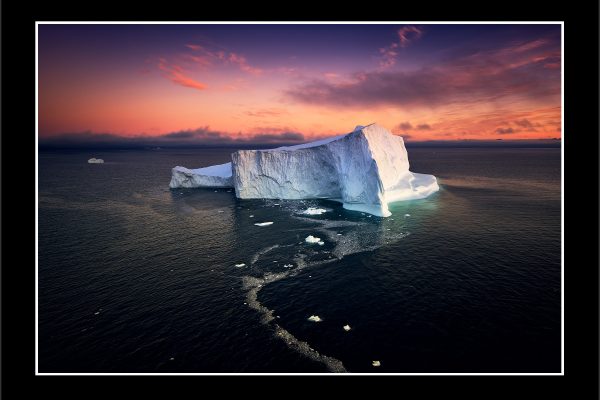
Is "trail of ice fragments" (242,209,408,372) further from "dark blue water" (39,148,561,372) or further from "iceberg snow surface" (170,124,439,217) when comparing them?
"iceberg snow surface" (170,124,439,217)

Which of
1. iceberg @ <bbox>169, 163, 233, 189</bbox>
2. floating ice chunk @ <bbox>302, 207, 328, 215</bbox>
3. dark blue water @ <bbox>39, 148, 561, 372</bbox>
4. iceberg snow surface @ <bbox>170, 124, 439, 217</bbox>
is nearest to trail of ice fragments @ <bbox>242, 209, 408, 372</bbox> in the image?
dark blue water @ <bbox>39, 148, 561, 372</bbox>

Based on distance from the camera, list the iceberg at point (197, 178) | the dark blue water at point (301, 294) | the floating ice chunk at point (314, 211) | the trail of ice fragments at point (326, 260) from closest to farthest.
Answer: the dark blue water at point (301, 294), the trail of ice fragments at point (326, 260), the floating ice chunk at point (314, 211), the iceberg at point (197, 178)

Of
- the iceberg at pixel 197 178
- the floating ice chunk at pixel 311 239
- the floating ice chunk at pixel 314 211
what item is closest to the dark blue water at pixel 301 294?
the floating ice chunk at pixel 311 239

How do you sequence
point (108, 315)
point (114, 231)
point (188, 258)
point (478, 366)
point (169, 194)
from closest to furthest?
1. point (478, 366)
2. point (108, 315)
3. point (188, 258)
4. point (114, 231)
5. point (169, 194)

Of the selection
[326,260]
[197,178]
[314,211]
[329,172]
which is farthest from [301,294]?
[197,178]

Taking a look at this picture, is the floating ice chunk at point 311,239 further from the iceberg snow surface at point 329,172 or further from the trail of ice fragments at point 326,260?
the iceberg snow surface at point 329,172

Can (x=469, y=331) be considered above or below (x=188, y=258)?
below

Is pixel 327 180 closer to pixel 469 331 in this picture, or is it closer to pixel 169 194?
pixel 169 194
